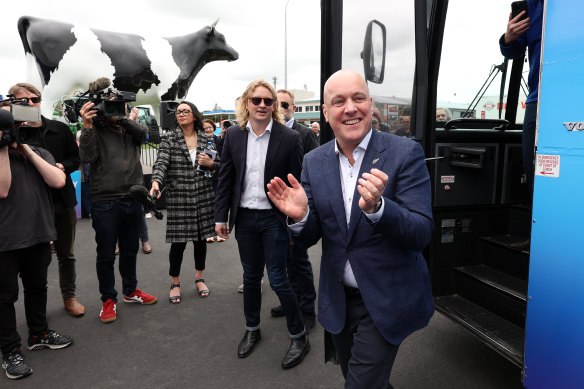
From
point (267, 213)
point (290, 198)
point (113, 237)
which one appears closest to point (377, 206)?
point (290, 198)

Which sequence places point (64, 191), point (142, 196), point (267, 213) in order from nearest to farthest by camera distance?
point (267, 213)
point (142, 196)
point (64, 191)

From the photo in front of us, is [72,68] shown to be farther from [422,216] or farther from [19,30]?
[422,216]

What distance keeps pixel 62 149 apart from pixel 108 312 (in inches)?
59.3

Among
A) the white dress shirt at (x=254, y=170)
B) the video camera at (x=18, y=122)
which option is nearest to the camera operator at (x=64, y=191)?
the video camera at (x=18, y=122)

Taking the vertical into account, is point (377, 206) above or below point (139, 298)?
above

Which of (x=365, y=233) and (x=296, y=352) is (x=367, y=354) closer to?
(x=365, y=233)

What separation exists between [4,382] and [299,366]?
2.01 meters

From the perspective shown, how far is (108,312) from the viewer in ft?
11.7

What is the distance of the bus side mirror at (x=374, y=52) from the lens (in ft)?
8.36

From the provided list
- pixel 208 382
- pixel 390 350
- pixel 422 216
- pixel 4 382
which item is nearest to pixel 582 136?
pixel 422 216

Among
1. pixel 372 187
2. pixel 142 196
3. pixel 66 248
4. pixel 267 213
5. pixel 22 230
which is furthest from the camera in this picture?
pixel 66 248

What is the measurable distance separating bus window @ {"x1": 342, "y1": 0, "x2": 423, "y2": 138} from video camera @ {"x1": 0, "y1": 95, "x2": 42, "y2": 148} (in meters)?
2.13

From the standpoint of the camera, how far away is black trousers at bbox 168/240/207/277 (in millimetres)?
3895

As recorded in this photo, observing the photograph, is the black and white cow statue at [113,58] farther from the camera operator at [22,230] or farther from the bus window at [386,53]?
the bus window at [386,53]
